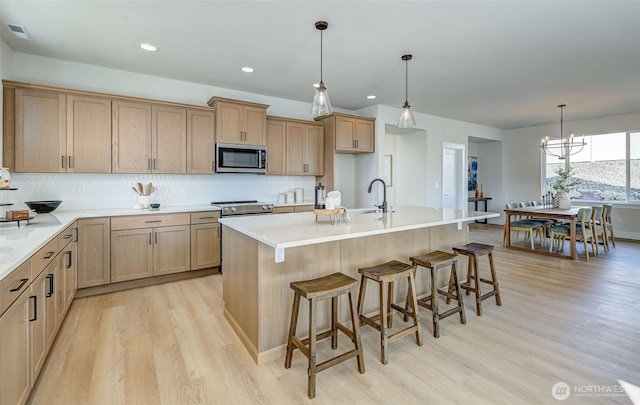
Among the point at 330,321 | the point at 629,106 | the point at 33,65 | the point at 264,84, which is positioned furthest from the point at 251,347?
the point at 629,106

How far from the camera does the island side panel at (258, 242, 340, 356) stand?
2.14 meters

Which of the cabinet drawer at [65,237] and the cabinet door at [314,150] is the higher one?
the cabinet door at [314,150]

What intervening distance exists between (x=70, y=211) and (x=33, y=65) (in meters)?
1.68

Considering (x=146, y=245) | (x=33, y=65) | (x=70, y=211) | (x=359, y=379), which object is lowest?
(x=359, y=379)

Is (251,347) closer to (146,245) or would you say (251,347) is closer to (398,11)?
(146,245)

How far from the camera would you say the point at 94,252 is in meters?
3.29

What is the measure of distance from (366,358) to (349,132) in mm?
3868

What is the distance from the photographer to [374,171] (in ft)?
18.2

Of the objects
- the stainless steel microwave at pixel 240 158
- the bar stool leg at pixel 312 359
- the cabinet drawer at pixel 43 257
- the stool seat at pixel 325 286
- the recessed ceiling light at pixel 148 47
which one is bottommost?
the bar stool leg at pixel 312 359

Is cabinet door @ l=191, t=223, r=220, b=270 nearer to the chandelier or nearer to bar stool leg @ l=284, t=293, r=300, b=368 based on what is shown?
bar stool leg @ l=284, t=293, r=300, b=368

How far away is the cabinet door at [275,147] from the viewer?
4809mm

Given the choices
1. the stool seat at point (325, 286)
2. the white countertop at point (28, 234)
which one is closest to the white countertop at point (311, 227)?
the stool seat at point (325, 286)

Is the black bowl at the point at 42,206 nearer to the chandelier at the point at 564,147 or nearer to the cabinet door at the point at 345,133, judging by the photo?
the cabinet door at the point at 345,133

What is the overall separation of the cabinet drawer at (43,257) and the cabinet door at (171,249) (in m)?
1.32
